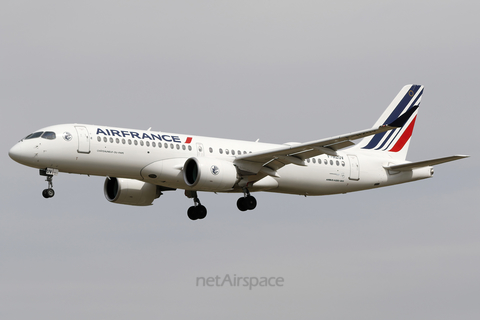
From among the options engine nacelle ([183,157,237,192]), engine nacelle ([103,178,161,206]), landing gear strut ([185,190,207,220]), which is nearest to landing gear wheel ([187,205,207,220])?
landing gear strut ([185,190,207,220])

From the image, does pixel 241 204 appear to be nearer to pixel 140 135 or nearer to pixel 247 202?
pixel 247 202

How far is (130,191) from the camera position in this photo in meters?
47.5

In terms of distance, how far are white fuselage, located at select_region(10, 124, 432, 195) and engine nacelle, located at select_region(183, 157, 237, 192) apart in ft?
1.22

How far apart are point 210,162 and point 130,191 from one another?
6815 mm

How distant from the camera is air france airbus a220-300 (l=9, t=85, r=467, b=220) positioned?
4116 cm

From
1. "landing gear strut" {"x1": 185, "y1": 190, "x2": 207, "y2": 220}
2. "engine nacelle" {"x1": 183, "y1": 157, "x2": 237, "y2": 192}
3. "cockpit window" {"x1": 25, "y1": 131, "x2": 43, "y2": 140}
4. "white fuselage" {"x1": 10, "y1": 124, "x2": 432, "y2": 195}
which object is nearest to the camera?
"white fuselage" {"x1": 10, "y1": 124, "x2": 432, "y2": 195}

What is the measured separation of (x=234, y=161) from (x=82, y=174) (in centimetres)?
842

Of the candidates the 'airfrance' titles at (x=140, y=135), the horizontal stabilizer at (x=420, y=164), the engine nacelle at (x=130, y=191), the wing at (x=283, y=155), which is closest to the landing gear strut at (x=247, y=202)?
the wing at (x=283, y=155)

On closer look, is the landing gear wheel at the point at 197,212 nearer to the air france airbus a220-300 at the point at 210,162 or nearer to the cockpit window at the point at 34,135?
the air france airbus a220-300 at the point at 210,162

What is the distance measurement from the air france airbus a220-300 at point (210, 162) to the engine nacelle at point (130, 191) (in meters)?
0.06

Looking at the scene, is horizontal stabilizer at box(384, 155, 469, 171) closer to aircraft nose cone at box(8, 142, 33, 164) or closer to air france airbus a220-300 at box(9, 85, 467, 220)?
air france airbus a220-300 at box(9, 85, 467, 220)

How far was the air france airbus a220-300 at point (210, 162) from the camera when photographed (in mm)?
41156

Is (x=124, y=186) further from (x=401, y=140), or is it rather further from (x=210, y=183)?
(x=401, y=140)

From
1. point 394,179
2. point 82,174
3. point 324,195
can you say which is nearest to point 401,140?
point 394,179
